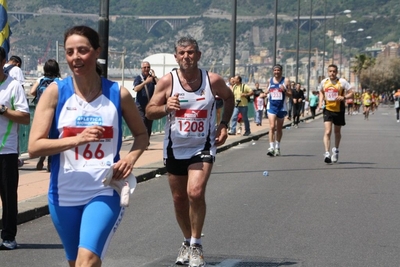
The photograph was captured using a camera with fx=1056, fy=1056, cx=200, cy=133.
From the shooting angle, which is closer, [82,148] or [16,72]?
[82,148]

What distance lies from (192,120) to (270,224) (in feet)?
8.73

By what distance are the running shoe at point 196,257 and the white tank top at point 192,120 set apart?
0.76m

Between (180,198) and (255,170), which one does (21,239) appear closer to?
(180,198)

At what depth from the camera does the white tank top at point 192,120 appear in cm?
876

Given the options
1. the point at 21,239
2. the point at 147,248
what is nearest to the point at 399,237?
the point at 147,248

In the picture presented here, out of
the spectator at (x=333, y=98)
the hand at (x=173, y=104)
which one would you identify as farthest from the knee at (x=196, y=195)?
the spectator at (x=333, y=98)

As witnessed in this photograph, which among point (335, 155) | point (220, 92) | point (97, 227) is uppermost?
point (220, 92)

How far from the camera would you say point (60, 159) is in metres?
5.96

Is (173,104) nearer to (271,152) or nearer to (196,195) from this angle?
(196,195)

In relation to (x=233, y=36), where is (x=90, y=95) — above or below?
below

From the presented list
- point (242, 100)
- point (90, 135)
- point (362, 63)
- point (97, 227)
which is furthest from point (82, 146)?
point (362, 63)

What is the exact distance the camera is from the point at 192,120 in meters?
8.77

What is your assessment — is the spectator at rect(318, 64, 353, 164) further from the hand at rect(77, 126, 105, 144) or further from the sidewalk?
the hand at rect(77, 126, 105, 144)

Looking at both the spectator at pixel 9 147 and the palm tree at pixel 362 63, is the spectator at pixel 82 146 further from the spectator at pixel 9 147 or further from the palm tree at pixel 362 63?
the palm tree at pixel 362 63
